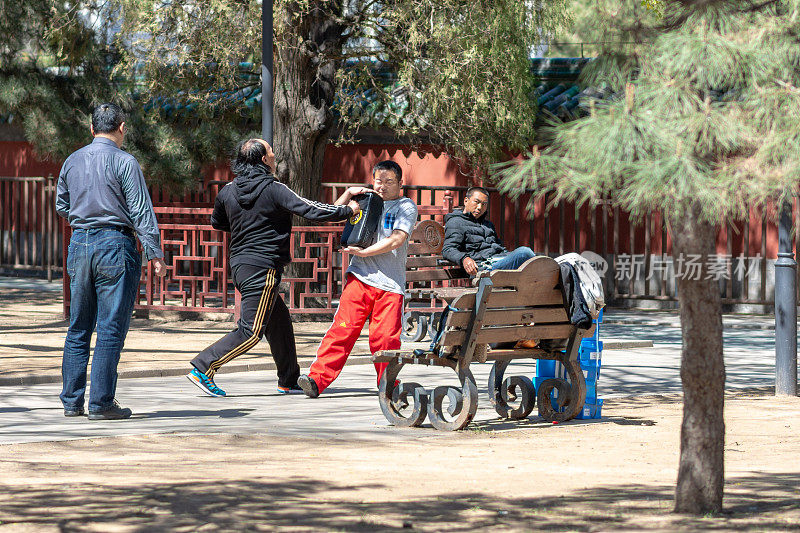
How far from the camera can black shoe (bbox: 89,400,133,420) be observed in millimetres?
9023

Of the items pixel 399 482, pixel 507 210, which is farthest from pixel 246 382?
pixel 507 210

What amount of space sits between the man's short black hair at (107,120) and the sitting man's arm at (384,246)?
1.83 m

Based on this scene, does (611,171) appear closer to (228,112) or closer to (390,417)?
(390,417)

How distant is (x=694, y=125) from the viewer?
18.0ft

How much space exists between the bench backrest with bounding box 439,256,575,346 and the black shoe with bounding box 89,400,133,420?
2.15 metres

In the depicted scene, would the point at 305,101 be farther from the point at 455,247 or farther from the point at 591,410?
the point at 591,410

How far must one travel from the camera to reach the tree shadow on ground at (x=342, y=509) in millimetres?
5789

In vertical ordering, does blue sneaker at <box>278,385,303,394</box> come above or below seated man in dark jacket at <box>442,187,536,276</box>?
below

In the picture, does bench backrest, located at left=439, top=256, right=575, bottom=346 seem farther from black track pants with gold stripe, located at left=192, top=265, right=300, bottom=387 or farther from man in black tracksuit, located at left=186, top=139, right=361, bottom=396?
black track pants with gold stripe, located at left=192, top=265, right=300, bottom=387

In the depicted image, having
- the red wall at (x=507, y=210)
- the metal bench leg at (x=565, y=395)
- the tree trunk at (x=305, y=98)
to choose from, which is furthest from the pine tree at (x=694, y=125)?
the red wall at (x=507, y=210)

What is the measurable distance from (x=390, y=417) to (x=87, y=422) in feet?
6.48

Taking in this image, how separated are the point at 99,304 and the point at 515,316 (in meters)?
2.77

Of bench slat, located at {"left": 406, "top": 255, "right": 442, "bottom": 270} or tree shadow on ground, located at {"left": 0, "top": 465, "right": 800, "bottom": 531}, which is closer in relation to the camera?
tree shadow on ground, located at {"left": 0, "top": 465, "right": 800, "bottom": 531}

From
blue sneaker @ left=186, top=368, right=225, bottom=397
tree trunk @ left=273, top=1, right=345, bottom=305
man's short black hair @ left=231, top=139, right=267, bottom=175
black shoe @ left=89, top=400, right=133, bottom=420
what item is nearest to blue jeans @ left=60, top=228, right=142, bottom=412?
black shoe @ left=89, top=400, right=133, bottom=420
